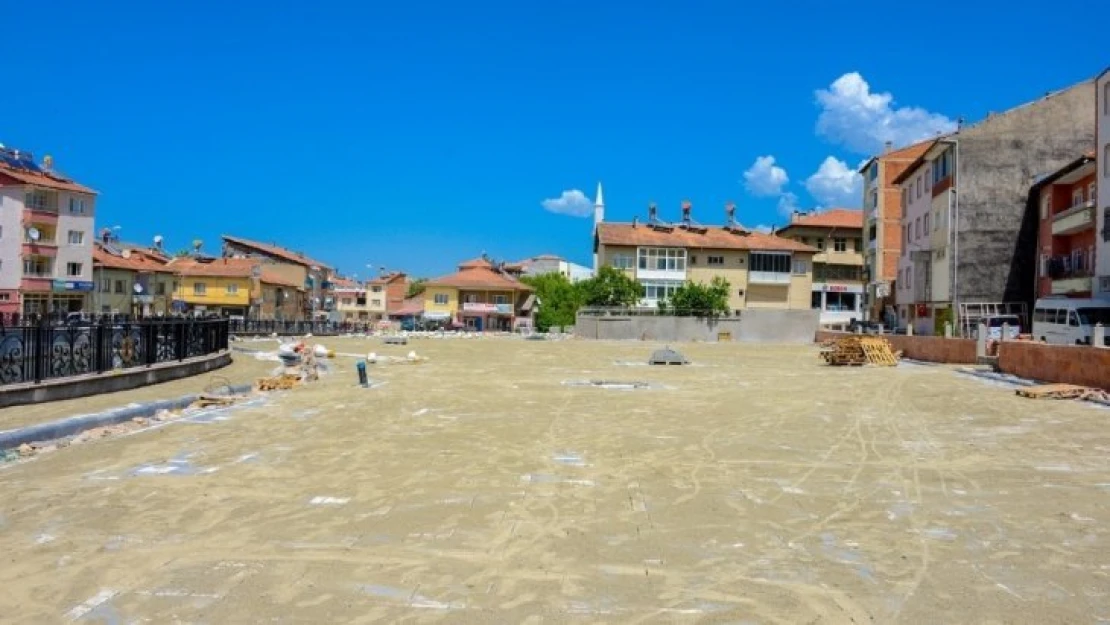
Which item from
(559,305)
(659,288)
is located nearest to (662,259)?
(659,288)

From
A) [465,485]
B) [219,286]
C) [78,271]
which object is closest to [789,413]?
[465,485]

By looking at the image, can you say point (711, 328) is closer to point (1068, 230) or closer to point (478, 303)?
point (1068, 230)

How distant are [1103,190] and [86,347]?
115ft

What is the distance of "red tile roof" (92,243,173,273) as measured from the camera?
215 feet

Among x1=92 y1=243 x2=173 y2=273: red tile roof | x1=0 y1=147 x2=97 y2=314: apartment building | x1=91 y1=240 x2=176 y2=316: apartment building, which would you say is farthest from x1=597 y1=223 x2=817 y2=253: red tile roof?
x1=0 y1=147 x2=97 y2=314: apartment building

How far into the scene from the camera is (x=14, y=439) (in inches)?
384

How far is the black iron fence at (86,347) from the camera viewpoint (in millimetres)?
13117

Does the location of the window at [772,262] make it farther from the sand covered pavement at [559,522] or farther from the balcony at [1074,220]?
the sand covered pavement at [559,522]

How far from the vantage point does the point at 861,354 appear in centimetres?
3103

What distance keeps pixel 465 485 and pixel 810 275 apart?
229ft

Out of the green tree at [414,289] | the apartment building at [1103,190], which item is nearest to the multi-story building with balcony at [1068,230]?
the apartment building at [1103,190]

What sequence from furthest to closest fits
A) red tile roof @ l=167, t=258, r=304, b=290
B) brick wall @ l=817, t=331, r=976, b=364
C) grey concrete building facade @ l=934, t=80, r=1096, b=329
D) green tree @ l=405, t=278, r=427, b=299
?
green tree @ l=405, t=278, r=427, b=299
red tile roof @ l=167, t=258, r=304, b=290
grey concrete building facade @ l=934, t=80, r=1096, b=329
brick wall @ l=817, t=331, r=976, b=364

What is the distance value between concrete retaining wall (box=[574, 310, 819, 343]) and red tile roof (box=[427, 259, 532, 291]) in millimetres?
27890

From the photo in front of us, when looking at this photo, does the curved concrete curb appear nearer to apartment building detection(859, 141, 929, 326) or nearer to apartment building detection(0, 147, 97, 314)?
apartment building detection(0, 147, 97, 314)
